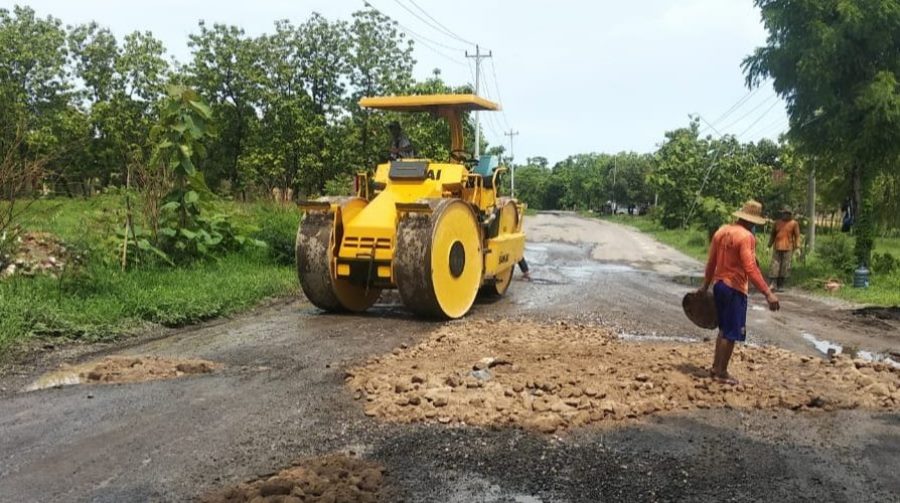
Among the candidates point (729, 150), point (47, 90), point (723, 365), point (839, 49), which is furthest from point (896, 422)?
point (47, 90)

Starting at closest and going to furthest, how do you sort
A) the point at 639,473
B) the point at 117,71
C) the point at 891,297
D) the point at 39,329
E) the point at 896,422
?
the point at 639,473
the point at 896,422
the point at 39,329
the point at 891,297
the point at 117,71

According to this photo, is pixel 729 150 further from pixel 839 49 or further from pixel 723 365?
pixel 723 365

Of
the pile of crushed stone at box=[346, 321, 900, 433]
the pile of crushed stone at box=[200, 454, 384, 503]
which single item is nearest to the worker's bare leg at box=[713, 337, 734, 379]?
the pile of crushed stone at box=[346, 321, 900, 433]

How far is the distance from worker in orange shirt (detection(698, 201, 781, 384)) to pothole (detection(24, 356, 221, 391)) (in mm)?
4248

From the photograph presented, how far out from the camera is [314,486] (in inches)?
147

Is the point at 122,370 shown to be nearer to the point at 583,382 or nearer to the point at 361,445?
the point at 361,445

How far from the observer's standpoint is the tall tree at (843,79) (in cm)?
1304

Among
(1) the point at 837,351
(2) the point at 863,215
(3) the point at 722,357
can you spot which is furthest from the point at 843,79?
(3) the point at 722,357

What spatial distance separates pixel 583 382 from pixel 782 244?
30.5 feet

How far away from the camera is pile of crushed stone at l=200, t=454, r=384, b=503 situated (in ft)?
11.8

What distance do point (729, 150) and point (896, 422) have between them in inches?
1339

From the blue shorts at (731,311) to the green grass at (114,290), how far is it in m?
5.84

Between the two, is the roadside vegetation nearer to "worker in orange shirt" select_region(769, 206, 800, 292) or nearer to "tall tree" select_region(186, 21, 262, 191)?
"tall tree" select_region(186, 21, 262, 191)

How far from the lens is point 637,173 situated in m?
76.0
